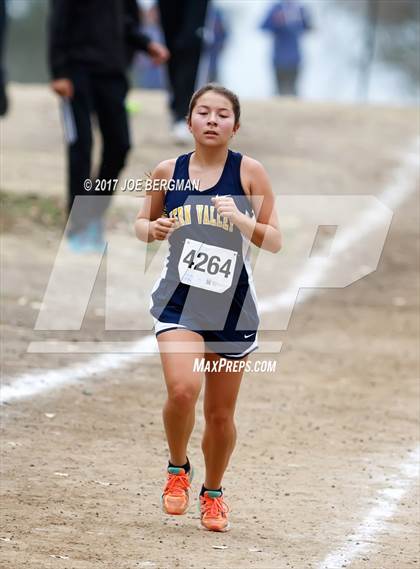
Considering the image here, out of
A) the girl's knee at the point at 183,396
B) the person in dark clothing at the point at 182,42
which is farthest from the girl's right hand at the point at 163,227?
the person in dark clothing at the point at 182,42

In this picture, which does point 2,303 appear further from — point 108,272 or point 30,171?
point 30,171

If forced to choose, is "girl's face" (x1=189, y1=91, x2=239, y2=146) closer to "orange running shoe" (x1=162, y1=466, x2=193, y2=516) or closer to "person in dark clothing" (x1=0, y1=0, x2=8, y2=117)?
"orange running shoe" (x1=162, y1=466, x2=193, y2=516)

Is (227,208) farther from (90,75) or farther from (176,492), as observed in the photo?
(90,75)

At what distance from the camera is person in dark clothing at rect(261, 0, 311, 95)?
799 inches

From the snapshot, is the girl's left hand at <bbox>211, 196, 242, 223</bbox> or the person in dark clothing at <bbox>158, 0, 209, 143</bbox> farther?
the person in dark clothing at <bbox>158, 0, 209, 143</bbox>

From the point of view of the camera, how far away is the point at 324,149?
17953mm

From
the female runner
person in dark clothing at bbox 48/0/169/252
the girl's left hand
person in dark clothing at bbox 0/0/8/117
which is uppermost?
the girl's left hand

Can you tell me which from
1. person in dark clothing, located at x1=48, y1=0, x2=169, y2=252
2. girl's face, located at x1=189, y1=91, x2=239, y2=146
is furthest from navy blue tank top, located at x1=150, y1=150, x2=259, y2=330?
person in dark clothing, located at x1=48, y1=0, x2=169, y2=252

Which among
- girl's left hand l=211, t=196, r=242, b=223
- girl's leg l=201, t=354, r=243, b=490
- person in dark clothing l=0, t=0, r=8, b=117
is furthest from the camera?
person in dark clothing l=0, t=0, r=8, b=117

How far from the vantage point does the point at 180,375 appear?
5602mm

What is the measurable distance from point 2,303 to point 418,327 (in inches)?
132

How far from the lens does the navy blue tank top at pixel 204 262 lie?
569cm

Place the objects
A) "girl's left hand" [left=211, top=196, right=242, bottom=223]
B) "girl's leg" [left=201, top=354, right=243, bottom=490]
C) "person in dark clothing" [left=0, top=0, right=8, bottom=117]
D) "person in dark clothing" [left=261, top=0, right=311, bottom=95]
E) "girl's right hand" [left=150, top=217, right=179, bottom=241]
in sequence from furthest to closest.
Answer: "person in dark clothing" [left=261, top=0, right=311, bottom=95]
"person in dark clothing" [left=0, top=0, right=8, bottom=117]
"girl's leg" [left=201, top=354, right=243, bottom=490]
"girl's right hand" [left=150, top=217, right=179, bottom=241]
"girl's left hand" [left=211, top=196, right=242, bottom=223]

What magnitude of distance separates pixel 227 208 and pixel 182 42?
32.0 feet
